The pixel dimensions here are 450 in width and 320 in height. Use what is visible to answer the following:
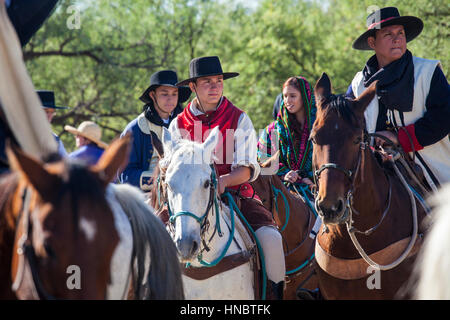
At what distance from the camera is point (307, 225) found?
7211 mm

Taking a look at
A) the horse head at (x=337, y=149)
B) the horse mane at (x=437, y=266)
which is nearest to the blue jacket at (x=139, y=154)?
the horse head at (x=337, y=149)

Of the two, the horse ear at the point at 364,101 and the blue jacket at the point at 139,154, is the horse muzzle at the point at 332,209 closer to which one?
A: the horse ear at the point at 364,101

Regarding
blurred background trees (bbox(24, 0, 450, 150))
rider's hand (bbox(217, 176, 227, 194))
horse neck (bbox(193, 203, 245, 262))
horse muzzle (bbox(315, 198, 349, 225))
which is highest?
blurred background trees (bbox(24, 0, 450, 150))

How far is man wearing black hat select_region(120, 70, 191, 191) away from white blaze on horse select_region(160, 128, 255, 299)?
1932 mm

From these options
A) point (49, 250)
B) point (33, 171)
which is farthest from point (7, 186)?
point (49, 250)

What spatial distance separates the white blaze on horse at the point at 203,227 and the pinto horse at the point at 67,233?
1310 mm

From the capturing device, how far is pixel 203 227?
14.1 feet

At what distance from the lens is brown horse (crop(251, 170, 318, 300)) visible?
679cm

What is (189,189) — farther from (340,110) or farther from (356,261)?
(356,261)

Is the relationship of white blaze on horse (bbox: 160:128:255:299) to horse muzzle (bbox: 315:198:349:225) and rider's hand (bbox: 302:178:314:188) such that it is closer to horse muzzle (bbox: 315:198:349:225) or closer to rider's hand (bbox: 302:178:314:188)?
horse muzzle (bbox: 315:198:349:225)

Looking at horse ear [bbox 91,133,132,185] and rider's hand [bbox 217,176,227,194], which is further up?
horse ear [bbox 91,133,132,185]

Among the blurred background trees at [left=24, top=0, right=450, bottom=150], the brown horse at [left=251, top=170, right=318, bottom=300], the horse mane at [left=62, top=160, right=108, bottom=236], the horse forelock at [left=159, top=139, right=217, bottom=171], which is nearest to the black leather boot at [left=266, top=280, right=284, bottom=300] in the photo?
the horse forelock at [left=159, top=139, right=217, bottom=171]

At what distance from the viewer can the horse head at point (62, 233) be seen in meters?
2.31

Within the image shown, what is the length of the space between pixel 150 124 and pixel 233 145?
2104 mm
